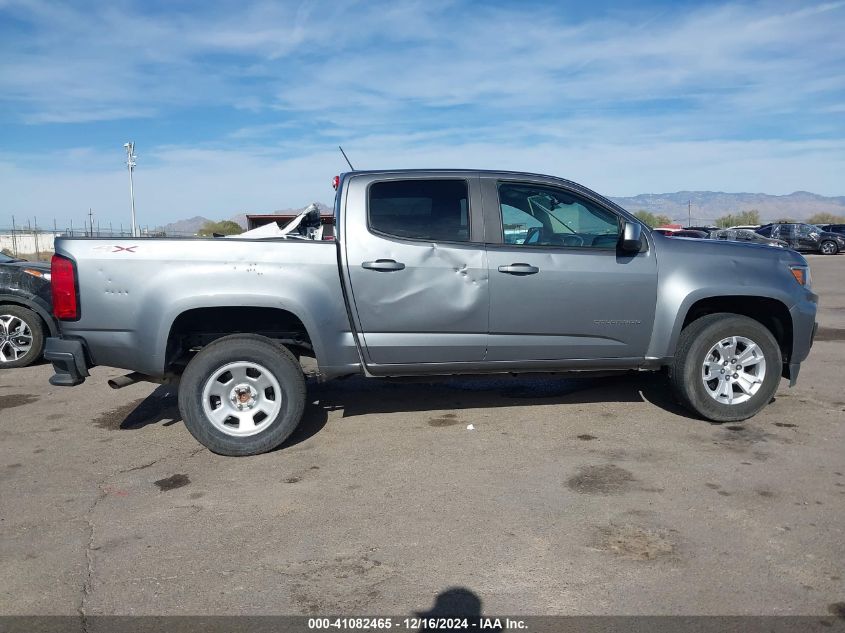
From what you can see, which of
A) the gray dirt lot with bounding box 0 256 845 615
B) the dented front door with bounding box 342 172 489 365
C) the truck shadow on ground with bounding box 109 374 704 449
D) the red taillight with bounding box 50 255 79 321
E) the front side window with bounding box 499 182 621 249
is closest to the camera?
the gray dirt lot with bounding box 0 256 845 615

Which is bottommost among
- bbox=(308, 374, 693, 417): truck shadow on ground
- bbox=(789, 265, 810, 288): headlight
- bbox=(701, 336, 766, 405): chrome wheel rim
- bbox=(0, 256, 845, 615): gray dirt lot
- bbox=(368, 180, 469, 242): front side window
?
bbox=(0, 256, 845, 615): gray dirt lot

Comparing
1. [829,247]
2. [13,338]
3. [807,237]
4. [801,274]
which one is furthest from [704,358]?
[829,247]

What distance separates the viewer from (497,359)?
529 cm

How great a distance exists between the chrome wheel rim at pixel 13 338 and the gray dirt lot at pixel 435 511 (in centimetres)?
238

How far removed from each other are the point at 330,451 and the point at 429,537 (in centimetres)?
158

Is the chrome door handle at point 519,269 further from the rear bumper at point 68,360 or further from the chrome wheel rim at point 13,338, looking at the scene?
Result: the chrome wheel rim at point 13,338

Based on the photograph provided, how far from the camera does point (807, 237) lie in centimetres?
3647

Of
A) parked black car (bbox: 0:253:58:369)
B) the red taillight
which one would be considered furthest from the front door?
parked black car (bbox: 0:253:58:369)

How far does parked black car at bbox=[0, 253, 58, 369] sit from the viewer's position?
27.3ft

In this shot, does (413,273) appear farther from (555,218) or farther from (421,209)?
(555,218)

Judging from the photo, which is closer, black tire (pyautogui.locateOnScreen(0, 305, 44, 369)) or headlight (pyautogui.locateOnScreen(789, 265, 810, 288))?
headlight (pyautogui.locateOnScreen(789, 265, 810, 288))

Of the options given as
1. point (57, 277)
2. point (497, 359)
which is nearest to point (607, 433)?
point (497, 359)

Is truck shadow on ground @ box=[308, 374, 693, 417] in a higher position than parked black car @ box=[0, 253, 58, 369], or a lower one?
lower

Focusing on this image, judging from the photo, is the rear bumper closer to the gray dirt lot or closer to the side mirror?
the gray dirt lot
